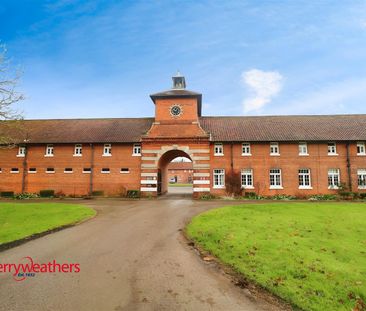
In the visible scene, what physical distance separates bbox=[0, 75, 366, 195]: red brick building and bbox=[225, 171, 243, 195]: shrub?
0.62m

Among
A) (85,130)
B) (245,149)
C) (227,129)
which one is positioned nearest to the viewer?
(245,149)

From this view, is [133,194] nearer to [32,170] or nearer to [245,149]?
[32,170]

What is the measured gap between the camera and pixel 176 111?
29188mm

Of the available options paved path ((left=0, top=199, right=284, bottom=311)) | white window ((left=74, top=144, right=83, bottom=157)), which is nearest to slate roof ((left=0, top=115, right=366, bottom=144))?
white window ((left=74, top=144, right=83, bottom=157))

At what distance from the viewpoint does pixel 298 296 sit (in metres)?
5.48

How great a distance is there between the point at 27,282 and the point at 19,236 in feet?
16.3

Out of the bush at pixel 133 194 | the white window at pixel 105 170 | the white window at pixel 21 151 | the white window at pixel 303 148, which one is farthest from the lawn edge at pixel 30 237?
the white window at pixel 303 148

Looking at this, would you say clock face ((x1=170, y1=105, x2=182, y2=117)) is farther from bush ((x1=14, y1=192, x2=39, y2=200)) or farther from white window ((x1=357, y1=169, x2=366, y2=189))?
white window ((x1=357, y1=169, x2=366, y2=189))

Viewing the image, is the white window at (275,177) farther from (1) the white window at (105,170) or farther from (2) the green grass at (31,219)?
(2) the green grass at (31,219)

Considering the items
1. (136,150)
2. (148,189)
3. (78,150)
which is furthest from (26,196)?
(148,189)

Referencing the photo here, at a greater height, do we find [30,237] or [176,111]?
[176,111]

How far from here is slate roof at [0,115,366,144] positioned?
2855 cm

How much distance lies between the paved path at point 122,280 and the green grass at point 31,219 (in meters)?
1.30

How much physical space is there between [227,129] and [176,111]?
6.91m
